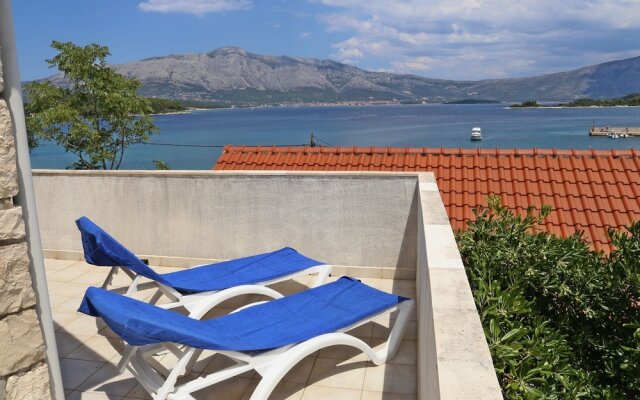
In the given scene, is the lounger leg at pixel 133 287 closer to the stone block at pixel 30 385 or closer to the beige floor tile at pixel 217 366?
the beige floor tile at pixel 217 366

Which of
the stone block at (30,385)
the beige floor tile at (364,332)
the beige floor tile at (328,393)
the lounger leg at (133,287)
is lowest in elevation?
the beige floor tile at (328,393)

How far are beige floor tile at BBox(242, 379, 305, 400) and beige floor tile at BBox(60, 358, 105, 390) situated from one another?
117cm

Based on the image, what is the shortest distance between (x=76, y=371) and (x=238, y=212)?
2549mm

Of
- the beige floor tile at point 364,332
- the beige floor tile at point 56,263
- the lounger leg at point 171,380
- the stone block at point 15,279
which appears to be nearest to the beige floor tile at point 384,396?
the beige floor tile at point 364,332

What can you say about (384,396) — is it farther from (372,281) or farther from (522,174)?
(522,174)

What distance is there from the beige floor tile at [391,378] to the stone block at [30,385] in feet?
6.50

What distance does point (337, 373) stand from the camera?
361cm

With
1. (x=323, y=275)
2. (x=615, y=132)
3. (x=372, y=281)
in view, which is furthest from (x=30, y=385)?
(x=615, y=132)

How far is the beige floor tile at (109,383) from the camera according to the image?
3.40 metres

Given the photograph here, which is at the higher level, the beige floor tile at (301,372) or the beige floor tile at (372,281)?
the beige floor tile at (372,281)

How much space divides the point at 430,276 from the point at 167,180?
4039 millimetres

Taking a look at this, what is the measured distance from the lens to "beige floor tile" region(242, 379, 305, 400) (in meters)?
3.34

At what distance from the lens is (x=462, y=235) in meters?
4.15

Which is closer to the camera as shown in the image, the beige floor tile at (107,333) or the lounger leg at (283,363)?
the lounger leg at (283,363)
